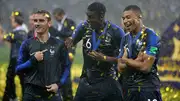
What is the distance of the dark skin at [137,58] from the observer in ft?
22.0

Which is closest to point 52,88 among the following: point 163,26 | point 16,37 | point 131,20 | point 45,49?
point 45,49

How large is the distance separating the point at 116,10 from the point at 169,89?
3.07 meters

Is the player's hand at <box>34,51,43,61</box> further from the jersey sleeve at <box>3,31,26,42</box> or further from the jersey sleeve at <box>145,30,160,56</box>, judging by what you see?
the jersey sleeve at <box>3,31,26,42</box>

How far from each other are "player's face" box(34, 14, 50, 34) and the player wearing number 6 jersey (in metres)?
0.61

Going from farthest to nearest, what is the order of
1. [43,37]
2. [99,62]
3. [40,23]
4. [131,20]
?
[99,62] < [43,37] < [40,23] < [131,20]

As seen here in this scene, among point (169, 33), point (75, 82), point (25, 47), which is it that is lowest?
point (75, 82)

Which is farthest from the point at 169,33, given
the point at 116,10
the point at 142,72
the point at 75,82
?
the point at 142,72

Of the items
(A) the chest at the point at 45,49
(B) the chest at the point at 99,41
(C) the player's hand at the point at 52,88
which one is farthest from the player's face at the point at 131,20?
(C) the player's hand at the point at 52,88

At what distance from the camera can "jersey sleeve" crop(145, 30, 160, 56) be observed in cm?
676

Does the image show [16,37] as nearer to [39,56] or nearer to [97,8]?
[97,8]

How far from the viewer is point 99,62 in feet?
25.7

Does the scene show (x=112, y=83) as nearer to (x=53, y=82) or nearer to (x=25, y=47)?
(x=53, y=82)

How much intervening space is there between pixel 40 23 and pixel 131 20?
4.48ft

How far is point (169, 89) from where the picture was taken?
45.1ft
